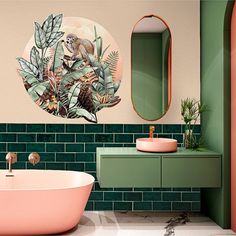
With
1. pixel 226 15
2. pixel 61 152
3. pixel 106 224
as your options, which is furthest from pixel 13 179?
pixel 226 15

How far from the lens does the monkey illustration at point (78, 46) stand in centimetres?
451

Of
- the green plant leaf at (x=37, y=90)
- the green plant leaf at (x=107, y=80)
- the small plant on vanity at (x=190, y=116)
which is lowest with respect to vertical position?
the small plant on vanity at (x=190, y=116)

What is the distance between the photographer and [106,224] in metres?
4.05

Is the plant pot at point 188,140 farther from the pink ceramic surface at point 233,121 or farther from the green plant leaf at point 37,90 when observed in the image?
the green plant leaf at point 37,90

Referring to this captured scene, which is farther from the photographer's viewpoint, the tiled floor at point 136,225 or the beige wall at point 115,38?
the beige wall at point 115,38

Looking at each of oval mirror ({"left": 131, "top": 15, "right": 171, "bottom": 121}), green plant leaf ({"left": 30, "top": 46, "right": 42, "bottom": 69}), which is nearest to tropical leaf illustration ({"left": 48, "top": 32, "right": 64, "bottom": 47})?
green plant leaf ({"left": 30, "top": 46, "right": 42, "bottom": 69})

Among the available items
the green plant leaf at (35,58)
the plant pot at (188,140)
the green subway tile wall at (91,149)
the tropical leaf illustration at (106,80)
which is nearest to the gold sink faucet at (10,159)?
the green subway tile wall at (91,149)

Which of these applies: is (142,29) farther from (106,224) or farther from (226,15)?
(106,224)

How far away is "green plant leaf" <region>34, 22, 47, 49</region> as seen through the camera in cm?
448

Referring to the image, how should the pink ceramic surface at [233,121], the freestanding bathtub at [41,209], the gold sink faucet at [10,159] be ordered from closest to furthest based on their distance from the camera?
the freestanding bathtub at [41,209]
the pink ceramic surface at [233,121]
the gold sink faucet at [10,159]

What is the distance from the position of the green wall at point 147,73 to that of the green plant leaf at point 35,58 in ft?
3.41

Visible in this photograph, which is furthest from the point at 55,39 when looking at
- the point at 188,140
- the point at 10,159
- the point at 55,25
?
the point at 188,140

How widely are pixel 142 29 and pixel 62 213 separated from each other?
220 centimetres

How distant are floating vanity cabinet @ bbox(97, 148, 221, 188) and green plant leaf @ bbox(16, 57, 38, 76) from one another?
1.26 metres
